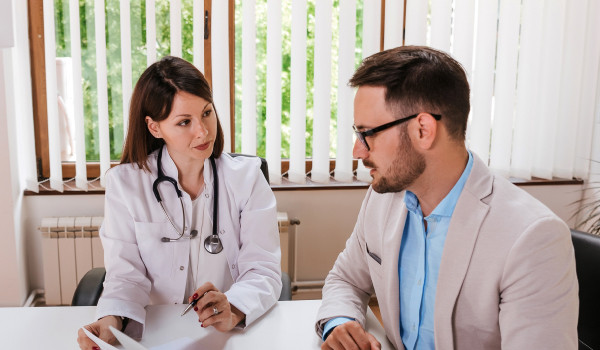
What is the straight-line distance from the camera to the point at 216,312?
135 centimetres

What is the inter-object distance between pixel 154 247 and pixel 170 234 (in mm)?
60

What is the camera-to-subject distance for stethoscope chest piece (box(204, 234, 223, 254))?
1.76 metres

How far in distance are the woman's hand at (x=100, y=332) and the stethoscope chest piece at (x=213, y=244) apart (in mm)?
386

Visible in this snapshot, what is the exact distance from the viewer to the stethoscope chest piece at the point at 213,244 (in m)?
1.76

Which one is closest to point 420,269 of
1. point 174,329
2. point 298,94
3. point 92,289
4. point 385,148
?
point 385,148

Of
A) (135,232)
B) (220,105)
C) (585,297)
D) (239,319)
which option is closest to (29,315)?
(135,232)

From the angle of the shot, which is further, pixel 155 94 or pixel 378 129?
pixel 155 94

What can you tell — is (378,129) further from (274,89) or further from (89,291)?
(274,89)

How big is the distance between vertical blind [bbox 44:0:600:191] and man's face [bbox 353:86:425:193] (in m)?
1.71

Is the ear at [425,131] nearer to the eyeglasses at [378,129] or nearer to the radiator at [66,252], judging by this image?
the eyeglasses at [378,129]

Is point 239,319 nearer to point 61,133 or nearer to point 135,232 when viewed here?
point 135,232

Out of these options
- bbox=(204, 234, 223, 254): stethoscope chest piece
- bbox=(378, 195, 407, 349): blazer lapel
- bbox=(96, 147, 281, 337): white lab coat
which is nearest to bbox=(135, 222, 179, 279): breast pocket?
bbox=(96, 147, 281, 337): white lab coat

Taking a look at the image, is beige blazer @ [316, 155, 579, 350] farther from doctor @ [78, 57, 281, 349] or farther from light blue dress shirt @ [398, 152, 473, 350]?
doctor @ [78, 57, 281, 349]

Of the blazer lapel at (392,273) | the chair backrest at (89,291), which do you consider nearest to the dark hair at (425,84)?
the blazer lapel at (392,273)
